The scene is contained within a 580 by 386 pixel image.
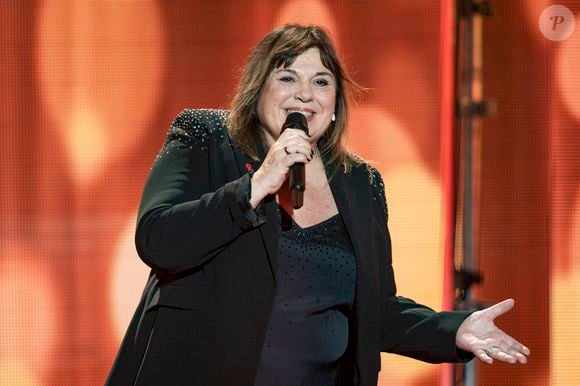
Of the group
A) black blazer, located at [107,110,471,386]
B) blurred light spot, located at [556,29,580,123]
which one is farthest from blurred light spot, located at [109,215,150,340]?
blurred light spot, located at [556,29,580,123]

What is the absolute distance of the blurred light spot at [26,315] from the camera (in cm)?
309

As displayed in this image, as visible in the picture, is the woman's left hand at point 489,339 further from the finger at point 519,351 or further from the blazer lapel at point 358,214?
the blazer lapel at point 358,214

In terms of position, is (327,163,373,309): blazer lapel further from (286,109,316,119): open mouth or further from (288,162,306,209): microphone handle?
(288,162,306,209): microphone handle

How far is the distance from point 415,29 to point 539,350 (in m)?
1.23

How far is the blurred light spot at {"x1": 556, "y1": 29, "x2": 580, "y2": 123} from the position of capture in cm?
299

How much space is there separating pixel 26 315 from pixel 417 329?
5.82 feet

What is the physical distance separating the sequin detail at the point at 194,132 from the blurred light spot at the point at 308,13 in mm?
1479

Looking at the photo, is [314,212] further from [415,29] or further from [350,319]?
[415,29]

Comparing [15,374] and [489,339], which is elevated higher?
[489,339]

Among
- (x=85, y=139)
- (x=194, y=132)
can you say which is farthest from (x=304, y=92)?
(x=85, y=139)

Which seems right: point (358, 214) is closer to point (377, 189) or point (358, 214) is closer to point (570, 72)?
point (377, 189)

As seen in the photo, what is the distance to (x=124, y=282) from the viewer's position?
311 cm

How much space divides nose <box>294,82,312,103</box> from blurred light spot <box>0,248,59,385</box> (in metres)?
1.69

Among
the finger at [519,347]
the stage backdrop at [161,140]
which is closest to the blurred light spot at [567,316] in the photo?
the stage backdrop at [161,140]
